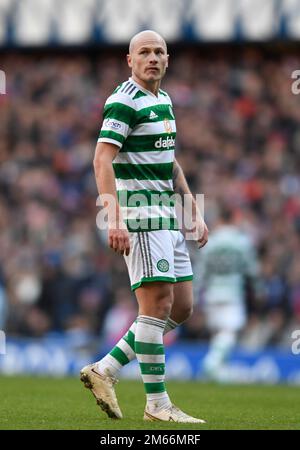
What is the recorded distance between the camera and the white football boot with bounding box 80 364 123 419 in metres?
6.94

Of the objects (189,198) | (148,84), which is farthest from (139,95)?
(189,198)

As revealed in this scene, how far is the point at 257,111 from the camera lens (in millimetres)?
19828

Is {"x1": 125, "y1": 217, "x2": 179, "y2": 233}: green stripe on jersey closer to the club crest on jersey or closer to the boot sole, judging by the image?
the club crest on jersey

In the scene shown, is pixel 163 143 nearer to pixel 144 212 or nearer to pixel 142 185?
pixel 142 185

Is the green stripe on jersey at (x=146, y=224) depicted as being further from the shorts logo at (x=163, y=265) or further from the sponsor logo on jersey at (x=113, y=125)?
the sponsor logo on jersey at (x=113, y=125)

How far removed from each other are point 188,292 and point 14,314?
9767 mm

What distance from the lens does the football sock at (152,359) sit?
6762 mm

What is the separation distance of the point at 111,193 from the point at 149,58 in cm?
93

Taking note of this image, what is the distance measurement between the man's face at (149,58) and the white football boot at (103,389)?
6.11 ft

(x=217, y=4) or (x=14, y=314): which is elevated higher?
(x=217, y=4)

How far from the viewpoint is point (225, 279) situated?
1352 centimetres

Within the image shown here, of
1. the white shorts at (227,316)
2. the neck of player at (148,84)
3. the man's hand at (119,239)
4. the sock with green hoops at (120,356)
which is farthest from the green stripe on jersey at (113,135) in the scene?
the white shorts at (227,316)
